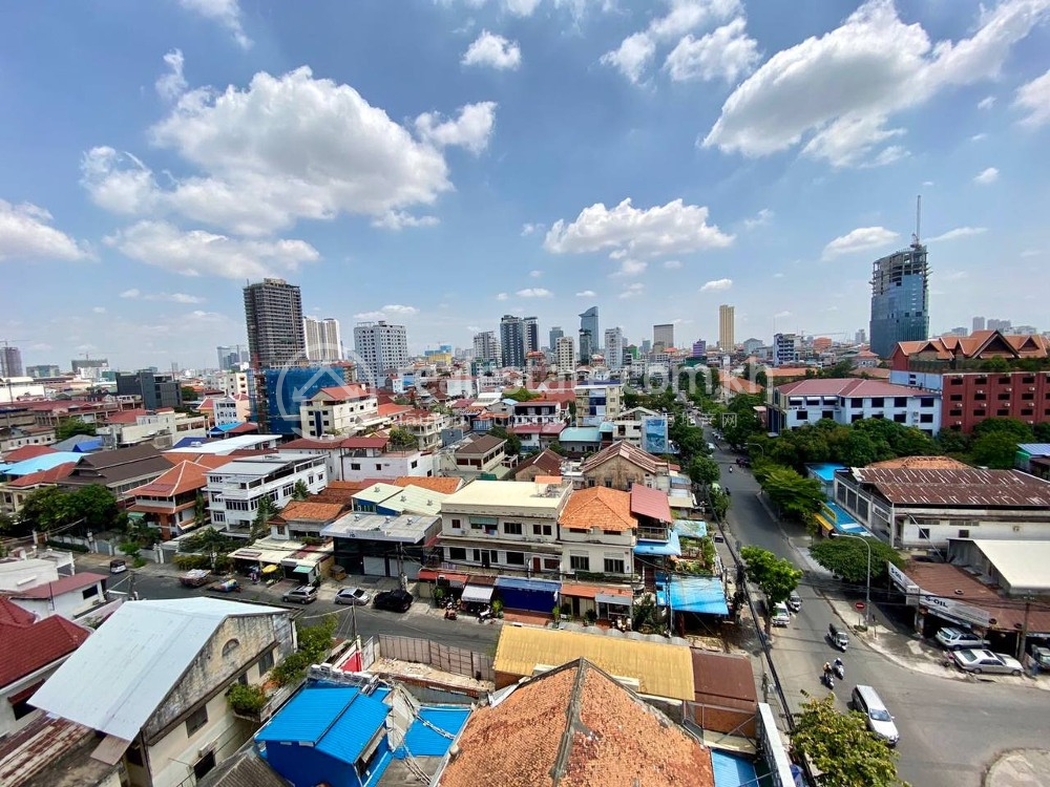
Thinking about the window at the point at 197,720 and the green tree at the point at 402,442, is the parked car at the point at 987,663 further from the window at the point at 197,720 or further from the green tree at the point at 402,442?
the green tree at the point at 402,442

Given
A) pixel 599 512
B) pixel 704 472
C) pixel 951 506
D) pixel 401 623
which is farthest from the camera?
pixel 704 472

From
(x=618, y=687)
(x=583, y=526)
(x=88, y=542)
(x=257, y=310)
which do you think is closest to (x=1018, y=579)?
(x=583, y=526)

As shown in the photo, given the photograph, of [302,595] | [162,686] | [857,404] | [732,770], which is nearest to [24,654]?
[162,686]

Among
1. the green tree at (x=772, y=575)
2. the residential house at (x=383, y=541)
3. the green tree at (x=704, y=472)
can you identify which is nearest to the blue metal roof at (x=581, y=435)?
the green tree at (x=704, y=472)

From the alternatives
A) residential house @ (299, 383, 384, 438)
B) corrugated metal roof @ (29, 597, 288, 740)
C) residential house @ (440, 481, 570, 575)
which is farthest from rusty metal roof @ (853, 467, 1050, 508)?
residential house @ (299, 383, 384, 438)

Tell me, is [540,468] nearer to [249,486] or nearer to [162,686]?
[249,486]

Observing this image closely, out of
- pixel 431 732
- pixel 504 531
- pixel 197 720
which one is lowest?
pixel 431 732
